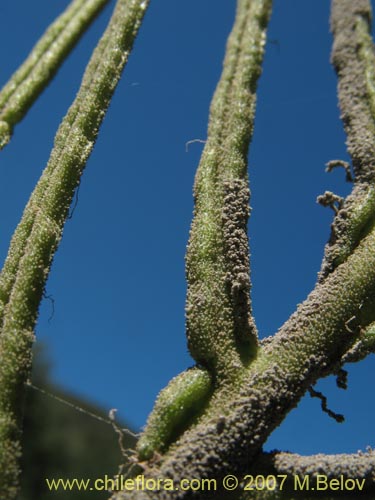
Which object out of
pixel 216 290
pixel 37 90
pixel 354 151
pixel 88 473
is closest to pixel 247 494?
pixel 216 290

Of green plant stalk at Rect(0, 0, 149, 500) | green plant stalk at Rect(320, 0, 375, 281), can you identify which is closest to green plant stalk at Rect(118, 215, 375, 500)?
green plant stalk at Rect(320, 0, 375, 281)

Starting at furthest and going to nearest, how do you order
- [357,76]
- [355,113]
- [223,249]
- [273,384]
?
[357,76], [355,113], [223,249], [273,384]

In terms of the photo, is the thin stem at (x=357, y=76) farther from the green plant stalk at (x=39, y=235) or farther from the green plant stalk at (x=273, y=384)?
the green plant stalk at (x=39, y=235)

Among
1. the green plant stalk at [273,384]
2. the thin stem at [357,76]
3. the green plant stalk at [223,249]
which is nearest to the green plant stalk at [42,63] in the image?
the green plant stalk at [223,249]

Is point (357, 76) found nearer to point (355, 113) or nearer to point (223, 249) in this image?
point (355, 113)

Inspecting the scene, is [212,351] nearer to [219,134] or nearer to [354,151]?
[219,134]

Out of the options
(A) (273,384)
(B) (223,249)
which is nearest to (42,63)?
(B) (223,249)
